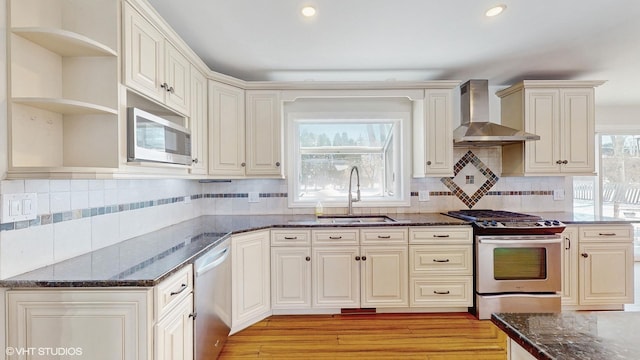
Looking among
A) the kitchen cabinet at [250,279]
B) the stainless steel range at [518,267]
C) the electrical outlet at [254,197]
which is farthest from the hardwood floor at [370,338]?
the electrical outlet at [254,197]

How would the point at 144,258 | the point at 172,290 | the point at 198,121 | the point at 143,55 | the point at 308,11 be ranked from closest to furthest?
the point at 172,290, the point at 144,258, the point at 143,55, the point at 308,11, the point at 198,121

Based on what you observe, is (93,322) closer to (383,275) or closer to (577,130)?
(383,275)

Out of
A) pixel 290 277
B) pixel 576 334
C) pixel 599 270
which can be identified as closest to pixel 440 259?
pixel 290 277

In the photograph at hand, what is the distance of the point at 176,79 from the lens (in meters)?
2.22

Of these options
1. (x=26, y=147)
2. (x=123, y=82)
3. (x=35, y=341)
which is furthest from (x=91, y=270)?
(x=123, y=82)

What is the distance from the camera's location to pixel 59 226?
159cm

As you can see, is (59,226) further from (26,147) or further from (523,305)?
(523,305)

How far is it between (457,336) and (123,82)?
2.87m

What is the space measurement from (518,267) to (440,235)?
2.41 ft

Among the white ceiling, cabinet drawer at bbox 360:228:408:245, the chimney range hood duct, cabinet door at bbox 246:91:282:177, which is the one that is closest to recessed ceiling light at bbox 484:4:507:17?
the white ceiling

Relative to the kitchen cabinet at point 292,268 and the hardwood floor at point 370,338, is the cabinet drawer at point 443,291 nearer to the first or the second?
the hardwood floor at point 370,338

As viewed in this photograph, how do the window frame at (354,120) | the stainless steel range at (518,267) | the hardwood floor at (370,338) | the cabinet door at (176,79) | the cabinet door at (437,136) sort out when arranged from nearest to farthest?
the cabinet door at (176,79)
the hardwood floor at (370,338)
the stainless steel range at (518,267)
the cabinet door at (437,136)
the window frame at (354,120)

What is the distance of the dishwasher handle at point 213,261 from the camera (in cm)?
184

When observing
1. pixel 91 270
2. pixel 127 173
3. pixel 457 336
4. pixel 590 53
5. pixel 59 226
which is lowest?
pixel 457 336
